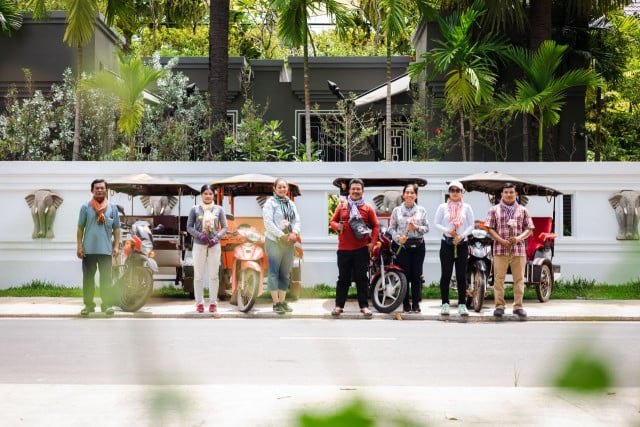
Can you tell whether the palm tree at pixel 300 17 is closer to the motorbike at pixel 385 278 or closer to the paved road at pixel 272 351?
the motorbike at pixel 385 278

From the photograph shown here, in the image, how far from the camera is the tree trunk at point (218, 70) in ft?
60.3

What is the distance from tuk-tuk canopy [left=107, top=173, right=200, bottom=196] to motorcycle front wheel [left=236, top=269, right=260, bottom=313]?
2.98 meters

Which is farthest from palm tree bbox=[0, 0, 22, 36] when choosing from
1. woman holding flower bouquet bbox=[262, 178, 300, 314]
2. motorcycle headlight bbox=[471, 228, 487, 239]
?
motorcycle headlight bbox=[471, 228, 487, 239]

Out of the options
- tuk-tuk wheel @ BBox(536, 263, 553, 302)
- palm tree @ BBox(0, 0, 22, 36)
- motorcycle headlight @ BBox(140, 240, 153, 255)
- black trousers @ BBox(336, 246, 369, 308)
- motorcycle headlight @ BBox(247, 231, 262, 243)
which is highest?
palm tree @ BBox(0, 0, 22, 36)

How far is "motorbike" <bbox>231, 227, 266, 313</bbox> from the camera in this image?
1235cm

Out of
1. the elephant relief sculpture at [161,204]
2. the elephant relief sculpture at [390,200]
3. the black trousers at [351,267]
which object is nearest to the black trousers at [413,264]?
the black trousers at [351,267]

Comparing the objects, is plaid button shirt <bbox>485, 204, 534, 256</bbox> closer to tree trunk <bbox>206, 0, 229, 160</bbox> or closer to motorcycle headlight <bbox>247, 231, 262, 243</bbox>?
motorcycle headlight <bbox>247, 231, 262, 243</bbox>

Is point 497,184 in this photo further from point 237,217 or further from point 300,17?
point 300,17

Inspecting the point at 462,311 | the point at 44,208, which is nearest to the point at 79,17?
the point at 44,208

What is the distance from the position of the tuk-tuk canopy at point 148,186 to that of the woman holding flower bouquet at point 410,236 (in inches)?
172

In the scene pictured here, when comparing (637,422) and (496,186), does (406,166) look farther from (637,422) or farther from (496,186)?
(637,422)

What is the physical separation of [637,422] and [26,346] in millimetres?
8964

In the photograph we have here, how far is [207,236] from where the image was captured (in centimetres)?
1216

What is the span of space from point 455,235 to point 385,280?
1389 millimetres
